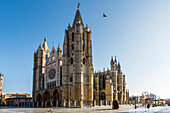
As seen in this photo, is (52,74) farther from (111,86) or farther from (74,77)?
(111,86)

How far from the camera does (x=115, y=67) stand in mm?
76938

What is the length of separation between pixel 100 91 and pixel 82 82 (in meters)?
16.2

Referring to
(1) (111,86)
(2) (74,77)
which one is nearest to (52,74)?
(2) (74,77)

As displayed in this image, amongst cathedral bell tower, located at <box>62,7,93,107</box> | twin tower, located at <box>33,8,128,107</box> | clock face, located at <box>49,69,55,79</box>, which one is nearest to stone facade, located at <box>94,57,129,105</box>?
twin tower, located at <box>33,8,128,107</box>

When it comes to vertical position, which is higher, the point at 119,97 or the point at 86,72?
the point at 86,72

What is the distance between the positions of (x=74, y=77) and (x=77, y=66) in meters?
3.28

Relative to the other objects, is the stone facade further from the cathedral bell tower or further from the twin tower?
the cathedral bell tower

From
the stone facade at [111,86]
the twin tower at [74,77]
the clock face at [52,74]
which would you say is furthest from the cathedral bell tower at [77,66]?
the clock face at [52,74]

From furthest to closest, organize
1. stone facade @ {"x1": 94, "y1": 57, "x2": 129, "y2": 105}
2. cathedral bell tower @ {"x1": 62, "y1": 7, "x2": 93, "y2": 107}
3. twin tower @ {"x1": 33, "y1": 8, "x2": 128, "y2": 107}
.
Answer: stone facade @ {"x1": 94, "y1": 57, "x2": 129, "y2": 105}
twin tower @ {"x1": 33, "y1": 8, "x2": 128, "y2": 107}
cathedral bell tower @ {"x1": 62, "y1": 7, "x2": 93, "y2": 107}

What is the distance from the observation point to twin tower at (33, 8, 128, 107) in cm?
5422

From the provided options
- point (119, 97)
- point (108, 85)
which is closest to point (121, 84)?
point (119, 97)

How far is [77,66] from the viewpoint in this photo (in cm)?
5459

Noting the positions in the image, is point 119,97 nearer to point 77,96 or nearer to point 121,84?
point 121,84

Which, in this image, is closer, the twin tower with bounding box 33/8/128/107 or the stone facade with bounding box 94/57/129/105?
the twin tower with bounding box 33/8/128/107
